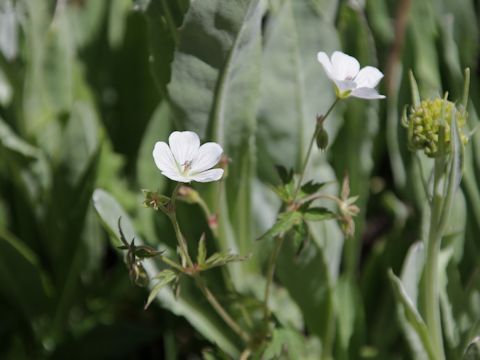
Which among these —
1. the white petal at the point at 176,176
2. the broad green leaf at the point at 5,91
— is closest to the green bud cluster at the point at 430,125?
the white petal at the point at 176,176

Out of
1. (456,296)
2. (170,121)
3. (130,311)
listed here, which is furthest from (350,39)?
(130,311)

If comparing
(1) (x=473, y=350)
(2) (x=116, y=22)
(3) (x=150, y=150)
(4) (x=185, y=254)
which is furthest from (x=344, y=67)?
(2) (x=116, y=22)

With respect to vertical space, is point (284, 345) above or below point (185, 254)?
below

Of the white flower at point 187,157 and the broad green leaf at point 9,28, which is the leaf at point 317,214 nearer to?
the white flower at point 187,157

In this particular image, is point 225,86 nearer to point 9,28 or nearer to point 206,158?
point 206,158

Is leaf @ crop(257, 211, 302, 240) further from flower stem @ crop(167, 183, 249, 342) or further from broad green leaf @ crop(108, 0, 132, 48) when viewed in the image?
broad green leaf @ crop(108, 0, 132, 48)
